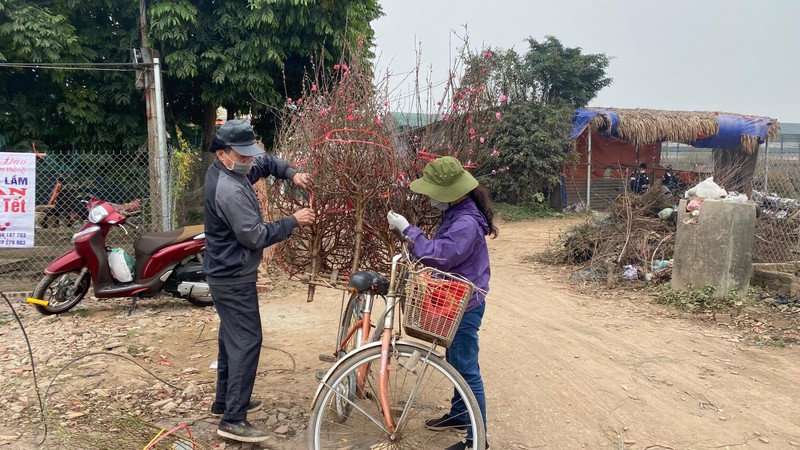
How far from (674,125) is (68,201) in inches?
581

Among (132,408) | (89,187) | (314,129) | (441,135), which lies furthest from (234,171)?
(89,187)

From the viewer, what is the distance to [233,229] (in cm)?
288

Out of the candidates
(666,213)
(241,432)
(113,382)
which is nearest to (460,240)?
(241,432)

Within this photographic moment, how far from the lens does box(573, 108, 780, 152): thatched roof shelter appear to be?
15.0 meters

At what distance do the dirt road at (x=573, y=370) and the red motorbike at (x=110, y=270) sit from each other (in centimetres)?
23

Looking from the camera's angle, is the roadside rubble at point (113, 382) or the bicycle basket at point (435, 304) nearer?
the bicycle basket at point (435, 304)

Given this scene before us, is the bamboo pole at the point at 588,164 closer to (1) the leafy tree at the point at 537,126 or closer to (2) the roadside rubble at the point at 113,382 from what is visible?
(1) the leafy tree at the point at 537,126

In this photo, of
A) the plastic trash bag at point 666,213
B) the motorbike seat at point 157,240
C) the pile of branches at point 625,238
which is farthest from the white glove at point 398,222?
the plastic trash bag at point 666,213

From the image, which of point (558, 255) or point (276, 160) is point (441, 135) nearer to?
point (276, 160)

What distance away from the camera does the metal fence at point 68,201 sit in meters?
6.89

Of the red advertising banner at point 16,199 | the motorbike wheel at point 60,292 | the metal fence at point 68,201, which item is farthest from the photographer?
the metal fence at point 68,201

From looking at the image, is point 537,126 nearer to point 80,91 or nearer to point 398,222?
point 80,91

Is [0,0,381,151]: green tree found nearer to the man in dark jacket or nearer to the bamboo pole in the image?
the man in dark jacket

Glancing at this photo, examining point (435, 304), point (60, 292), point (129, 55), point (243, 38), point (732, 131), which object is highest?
point (243, 38)
